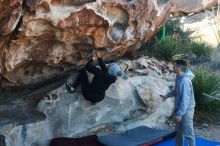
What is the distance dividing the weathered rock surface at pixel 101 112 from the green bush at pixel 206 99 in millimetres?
689

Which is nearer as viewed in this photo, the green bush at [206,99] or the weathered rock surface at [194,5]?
the green bush at [206,99]

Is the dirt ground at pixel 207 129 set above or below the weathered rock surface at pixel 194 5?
below

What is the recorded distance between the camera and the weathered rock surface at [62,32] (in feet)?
25.2

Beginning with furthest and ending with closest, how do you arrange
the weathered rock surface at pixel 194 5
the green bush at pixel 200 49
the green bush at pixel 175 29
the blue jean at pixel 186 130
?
1. the weathered rock surface at pixel 194 5
2. the green bush at pixel 175 29
3. the green bush at pixel 200 49
4. the blue jean at pixel 186 130

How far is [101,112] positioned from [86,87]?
1.89 ft

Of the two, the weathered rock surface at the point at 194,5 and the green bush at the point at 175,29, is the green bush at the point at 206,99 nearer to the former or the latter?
the green bush at the point at 175,29

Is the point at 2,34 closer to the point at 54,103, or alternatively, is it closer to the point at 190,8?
the point at 54,103

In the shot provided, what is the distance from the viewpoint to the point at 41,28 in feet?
26.7

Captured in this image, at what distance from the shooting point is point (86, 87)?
8.94 metres

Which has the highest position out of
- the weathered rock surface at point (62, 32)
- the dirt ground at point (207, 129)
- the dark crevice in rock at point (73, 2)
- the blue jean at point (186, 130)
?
the dark crevice in rock at point (73, 2)

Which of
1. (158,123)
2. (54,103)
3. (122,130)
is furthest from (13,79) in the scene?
(158,123)

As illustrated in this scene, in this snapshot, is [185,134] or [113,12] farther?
[113,12]

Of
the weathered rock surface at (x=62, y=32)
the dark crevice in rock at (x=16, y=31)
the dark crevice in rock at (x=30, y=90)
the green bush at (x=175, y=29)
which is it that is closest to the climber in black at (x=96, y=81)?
the dark crevice in rock at (x=30, y=90)

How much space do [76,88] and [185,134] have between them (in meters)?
2.61
